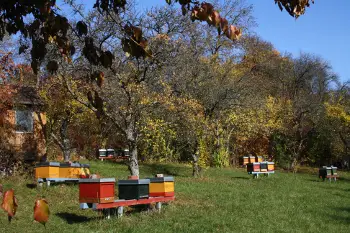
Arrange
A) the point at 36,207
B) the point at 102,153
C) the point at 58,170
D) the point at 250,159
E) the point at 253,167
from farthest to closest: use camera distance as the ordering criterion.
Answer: the point at 102,153 < the point at 250,159 < the point at 253,167 < the point at 58,170 < the point at 36,207

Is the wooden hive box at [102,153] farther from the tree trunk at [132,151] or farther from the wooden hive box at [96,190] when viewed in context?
the wooden hive box at [96,190]

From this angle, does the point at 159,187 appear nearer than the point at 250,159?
Yes

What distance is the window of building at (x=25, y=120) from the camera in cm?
2056

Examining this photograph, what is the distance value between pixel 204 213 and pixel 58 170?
18.7 ft

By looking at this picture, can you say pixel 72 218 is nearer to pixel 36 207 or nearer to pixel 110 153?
pixel 36 207

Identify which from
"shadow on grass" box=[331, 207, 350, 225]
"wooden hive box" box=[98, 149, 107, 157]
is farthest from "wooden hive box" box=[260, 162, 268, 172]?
"wooden hive box" box=[98, 149, 107, 157]

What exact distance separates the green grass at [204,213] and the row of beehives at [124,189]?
0.47m

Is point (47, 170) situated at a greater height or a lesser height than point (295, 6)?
lesser

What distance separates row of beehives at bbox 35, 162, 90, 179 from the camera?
1431 centimetres

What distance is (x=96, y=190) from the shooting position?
982 cm

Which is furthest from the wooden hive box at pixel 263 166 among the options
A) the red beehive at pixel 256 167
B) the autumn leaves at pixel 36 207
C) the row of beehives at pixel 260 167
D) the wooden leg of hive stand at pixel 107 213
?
the autumn leaves at pixel 36 207

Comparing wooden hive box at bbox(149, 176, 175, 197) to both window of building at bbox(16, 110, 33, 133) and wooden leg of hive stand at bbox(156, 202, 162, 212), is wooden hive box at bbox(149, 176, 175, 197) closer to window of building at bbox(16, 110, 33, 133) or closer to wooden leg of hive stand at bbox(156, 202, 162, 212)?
wooden leg of hive stand at bbox(156, 202, 162, 212)

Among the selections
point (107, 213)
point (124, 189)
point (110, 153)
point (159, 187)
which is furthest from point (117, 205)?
point (110, 153)

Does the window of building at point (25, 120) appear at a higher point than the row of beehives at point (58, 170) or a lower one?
higher
